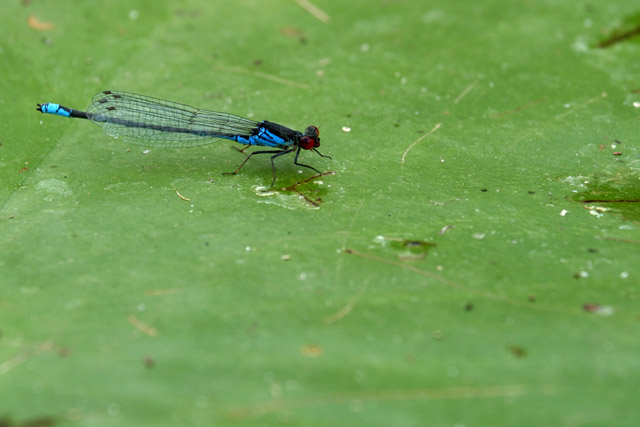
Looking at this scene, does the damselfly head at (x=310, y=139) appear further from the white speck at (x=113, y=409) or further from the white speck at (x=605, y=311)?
the white speck at (x=113, y=409)

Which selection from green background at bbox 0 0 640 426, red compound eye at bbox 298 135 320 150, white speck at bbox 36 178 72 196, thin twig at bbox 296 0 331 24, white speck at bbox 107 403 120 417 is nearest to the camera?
white speck at bbox 107 403 120 417

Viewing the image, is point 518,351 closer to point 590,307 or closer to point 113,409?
point 590,307

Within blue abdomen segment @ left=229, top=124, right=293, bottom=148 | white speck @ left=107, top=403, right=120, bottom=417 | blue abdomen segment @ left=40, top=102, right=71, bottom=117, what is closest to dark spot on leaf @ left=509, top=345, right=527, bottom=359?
white speck @ left=107, top=403, right=120, bottom=417

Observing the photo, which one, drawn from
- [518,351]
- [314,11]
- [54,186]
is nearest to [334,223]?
Result: [518,351]

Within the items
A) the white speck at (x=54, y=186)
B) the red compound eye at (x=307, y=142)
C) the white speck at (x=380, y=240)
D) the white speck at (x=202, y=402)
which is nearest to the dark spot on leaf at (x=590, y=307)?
the white speck at (x=380, y=240)

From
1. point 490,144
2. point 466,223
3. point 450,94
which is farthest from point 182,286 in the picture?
point 450,94

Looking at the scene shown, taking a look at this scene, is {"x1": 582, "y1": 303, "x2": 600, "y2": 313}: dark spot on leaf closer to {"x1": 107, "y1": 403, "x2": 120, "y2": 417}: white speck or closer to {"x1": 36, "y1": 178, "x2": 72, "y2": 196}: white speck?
{"x1": 107, "y1": 403, "x2": 120, "y2": 417}: white speck

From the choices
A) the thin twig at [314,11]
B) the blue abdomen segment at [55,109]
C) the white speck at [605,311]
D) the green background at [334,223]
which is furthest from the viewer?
the thin twig at [314,11]

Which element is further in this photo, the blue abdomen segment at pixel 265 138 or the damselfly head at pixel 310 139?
the blue abdomen segment at pixel 265 138
